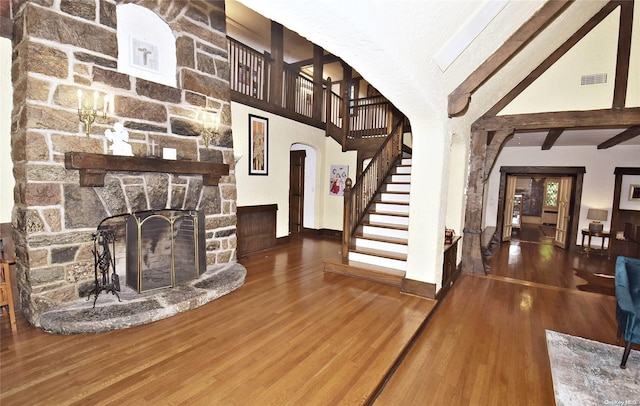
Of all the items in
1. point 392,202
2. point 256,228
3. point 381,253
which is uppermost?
point 392,202

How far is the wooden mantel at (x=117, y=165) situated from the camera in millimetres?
2762

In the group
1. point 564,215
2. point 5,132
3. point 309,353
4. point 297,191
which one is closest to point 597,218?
point 564,215

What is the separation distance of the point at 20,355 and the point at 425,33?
4.08m

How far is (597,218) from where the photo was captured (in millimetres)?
7148

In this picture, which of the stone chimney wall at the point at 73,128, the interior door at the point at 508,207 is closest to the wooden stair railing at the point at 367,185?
the stone chimney wall at the point at 73,128

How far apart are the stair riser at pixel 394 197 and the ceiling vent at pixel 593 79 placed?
10.4ft

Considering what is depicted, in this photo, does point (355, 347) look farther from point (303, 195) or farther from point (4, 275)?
point (303, 195)

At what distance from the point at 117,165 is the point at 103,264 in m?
1.06

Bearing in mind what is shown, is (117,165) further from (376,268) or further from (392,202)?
(392,202)

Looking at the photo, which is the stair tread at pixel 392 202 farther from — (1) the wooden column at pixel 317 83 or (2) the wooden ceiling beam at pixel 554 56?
(1) the wooden column at pixel 317 83

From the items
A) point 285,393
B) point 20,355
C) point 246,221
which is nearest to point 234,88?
point 246,221

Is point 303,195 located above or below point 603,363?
above

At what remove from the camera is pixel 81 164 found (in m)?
2.75

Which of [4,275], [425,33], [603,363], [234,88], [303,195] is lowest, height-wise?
[603,363]
